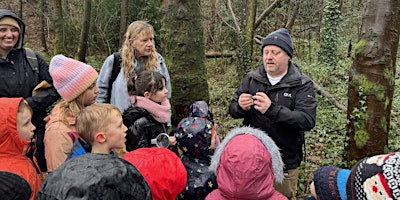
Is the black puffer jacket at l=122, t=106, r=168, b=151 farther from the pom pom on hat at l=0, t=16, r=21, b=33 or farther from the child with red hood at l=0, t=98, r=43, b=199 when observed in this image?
the pom pom on hat at l=0, t=16, r=21, b=33

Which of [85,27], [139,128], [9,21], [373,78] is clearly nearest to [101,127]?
[139,128]

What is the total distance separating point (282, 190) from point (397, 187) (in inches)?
75.6

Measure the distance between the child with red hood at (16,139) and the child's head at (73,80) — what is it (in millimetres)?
481

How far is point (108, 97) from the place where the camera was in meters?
3.86

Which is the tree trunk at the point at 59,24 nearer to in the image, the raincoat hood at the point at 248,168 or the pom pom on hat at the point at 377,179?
the raincoat hood at the point at 248,168

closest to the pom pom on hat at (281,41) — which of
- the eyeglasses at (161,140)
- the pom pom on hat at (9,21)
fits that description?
the eyeglasses at (161,140)

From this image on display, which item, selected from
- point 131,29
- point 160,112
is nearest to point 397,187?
point 160,112

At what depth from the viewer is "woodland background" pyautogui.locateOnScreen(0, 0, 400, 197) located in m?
4.36

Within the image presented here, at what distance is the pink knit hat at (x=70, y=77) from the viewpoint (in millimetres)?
2791

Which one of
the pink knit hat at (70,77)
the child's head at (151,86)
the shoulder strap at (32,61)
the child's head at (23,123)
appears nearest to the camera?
the child's head at (23,123)

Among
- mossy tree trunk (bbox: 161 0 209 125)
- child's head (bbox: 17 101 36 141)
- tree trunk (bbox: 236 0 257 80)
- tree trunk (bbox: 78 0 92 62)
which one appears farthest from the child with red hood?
tree trunk (bbox: 78 0 92 62)

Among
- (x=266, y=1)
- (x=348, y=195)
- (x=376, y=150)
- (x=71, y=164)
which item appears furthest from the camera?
(x=266, y=1)

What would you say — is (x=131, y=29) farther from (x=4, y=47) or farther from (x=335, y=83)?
(x=335, y=83)

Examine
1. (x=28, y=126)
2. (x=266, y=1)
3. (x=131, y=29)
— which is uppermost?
(x=266, y=1)
